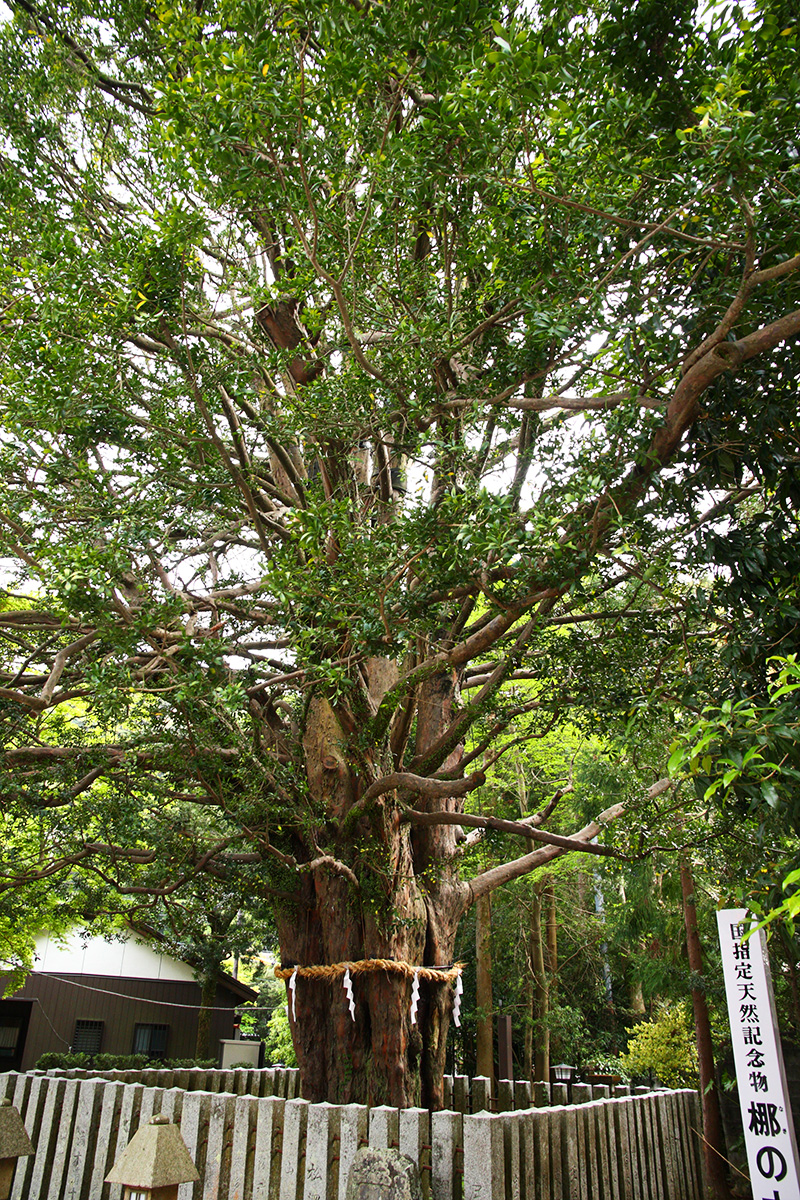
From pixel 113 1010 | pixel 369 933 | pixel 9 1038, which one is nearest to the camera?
pixel 369 933

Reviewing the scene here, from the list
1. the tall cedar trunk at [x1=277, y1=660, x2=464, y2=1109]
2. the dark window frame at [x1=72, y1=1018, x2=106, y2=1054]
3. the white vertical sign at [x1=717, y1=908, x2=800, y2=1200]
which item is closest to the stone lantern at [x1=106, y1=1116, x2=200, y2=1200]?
the tall cedar trunk at [x1=277, y1=660, x2=464, y2=1109]

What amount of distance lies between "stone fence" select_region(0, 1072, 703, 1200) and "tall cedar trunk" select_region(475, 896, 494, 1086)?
5059mm

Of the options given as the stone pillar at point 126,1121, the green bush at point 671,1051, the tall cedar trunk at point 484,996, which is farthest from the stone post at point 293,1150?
the green bush at point 671,1051

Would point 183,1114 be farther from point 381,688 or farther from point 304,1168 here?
point 381,688

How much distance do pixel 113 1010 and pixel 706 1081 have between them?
1304 centimetres

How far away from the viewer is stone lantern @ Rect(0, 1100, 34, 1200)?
4.56 meters

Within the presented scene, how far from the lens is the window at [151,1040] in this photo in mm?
16875

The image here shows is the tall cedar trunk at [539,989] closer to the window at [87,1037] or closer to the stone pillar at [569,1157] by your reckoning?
the stone pillar at [569,1157]

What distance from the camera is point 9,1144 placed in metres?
4.59

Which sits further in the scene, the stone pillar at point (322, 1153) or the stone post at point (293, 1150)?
the stone post at point (293, 1150)

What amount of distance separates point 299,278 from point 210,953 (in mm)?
14719

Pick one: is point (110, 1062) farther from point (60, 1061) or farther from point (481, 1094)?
point (481, 1094)

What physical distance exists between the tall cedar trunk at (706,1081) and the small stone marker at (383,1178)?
4428mm

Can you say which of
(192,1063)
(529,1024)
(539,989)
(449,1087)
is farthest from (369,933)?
(192,1063)
